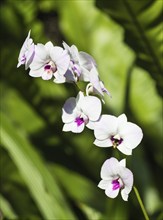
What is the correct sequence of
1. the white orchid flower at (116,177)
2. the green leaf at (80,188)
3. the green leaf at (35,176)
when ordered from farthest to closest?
the green leaf at (80,188) → the green leaf at (35,176) → the white orchid flower at (116,177)

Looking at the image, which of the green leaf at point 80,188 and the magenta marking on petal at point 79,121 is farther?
the green leaf at point 80,188

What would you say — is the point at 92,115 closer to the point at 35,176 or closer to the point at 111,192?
the point at 111,192

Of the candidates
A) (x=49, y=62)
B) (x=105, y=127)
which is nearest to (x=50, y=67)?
(x=49, y=62)

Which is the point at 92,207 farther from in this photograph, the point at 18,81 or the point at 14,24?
the point at 14,24

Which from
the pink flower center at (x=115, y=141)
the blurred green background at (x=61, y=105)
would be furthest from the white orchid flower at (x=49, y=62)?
the blurred green background at (x=61, y=105)

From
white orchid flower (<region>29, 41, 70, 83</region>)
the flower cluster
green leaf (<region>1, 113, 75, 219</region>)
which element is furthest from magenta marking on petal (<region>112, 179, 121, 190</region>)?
green leaf (<region>1, 113, 75, 219</region>)

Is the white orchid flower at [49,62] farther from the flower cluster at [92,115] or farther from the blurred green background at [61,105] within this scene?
the blurred green background at [61,105]

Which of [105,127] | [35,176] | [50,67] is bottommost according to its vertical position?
[35,176]
